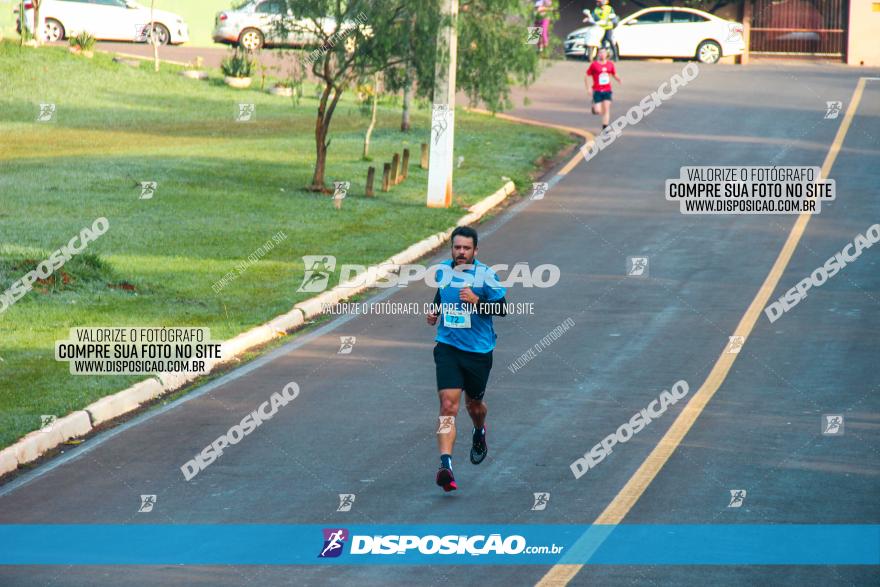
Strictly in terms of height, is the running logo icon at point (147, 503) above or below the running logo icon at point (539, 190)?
below

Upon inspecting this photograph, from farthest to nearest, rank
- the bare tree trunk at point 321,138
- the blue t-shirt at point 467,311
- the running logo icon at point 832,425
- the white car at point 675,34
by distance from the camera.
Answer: the white car at point 675,34
the bare tree trunk at point 321,138
the running logo icon at point 832,425
the blue t-shirt at point 467,311

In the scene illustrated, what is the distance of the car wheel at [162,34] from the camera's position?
158 feet

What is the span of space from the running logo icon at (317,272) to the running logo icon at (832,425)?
325 inches

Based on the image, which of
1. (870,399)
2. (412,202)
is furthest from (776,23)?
(870,399)

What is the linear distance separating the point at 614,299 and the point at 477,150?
14.0 meters

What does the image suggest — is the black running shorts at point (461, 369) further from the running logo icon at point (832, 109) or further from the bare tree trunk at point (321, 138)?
the running logo icon at point (832, 109)

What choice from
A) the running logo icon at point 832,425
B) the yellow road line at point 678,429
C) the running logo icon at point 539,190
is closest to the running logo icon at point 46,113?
the running logo icon at point 539,190

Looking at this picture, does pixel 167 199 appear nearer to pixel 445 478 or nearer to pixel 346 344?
pixel 346 344

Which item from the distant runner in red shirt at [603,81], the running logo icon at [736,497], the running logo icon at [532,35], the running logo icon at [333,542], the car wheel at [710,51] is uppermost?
the car wheel at [710,51]

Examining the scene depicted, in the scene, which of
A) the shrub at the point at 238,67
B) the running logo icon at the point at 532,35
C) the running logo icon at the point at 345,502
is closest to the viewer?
the running logo icon at the point at 345,502

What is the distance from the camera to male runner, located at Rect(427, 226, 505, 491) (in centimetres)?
1113

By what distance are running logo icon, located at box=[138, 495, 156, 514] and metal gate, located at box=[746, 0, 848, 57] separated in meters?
46.0

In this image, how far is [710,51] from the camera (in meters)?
49.3

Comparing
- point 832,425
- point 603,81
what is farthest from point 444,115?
point 832,425
